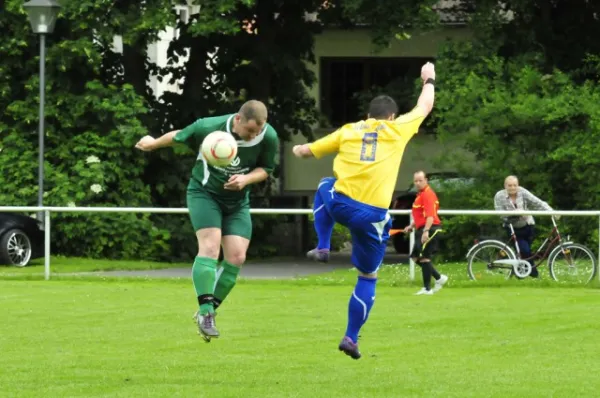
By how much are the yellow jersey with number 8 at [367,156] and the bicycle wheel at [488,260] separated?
11004 millimetres

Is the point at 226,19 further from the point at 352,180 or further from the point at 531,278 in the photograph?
the point at 352,180

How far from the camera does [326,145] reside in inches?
457

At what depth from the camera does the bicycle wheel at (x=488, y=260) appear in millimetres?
22484

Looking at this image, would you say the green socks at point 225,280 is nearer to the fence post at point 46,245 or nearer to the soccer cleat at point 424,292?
the soccer cleat at point 424,292

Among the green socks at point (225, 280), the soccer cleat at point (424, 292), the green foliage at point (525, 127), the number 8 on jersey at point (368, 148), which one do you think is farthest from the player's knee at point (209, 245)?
the green foliage at point (525, 127)

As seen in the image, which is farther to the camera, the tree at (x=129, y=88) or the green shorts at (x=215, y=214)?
the tree at (x=129, y=88)

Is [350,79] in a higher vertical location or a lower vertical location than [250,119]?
higher

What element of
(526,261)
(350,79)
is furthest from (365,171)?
(350,79)

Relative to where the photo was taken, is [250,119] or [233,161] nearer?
[250,119]

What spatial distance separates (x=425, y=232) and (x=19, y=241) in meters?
7.68

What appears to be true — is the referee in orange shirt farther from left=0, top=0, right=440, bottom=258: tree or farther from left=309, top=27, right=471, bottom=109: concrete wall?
left=309, top=27, right=471, bottom=109: concrete wall

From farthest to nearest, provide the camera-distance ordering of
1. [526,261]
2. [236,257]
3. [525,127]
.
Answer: [525,127]
[526,261]
[236,257]

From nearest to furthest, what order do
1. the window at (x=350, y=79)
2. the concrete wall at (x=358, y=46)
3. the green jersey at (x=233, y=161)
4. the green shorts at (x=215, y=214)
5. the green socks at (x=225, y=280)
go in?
1. the green jersey at (x=233, y=161)
2. the green shorts at (x=215, y=214)
3. the green socks at (x=225, y=280)
4. the concrete wall at (x=358, y=46)
5. the window at (x=350, y=79)

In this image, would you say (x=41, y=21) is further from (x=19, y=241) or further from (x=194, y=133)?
(x=194, y=133)
